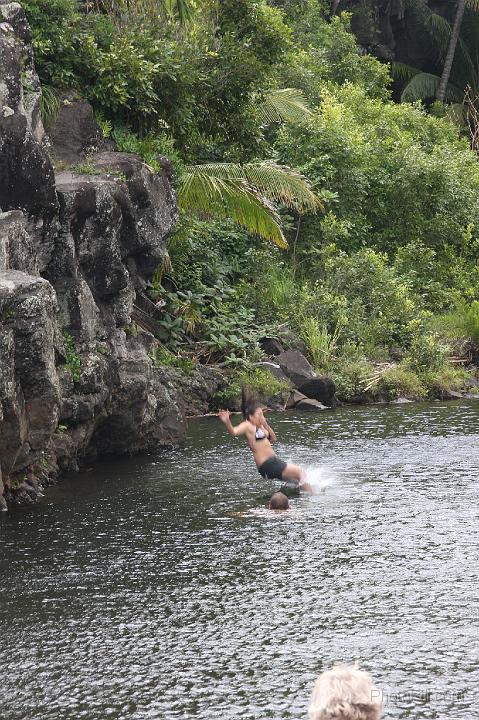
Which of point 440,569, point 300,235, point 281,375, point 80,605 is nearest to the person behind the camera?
point 80,605

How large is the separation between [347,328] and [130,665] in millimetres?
21957

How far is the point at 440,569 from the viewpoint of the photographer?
11.5m

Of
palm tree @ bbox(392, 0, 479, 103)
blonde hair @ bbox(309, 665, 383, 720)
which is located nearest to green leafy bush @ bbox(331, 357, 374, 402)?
palm tree @ bbox(392, 0, 479, 103)

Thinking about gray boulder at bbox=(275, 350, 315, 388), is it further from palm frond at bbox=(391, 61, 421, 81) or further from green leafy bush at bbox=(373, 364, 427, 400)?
palm frond at bbox=(391, 61, 421, 81)

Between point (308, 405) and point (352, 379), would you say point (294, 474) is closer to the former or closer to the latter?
point (308, 405)

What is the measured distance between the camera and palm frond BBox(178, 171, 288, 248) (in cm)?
2505

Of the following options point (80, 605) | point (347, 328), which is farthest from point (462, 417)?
point (80, 605)

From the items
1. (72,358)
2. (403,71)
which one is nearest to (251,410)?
(72,358)

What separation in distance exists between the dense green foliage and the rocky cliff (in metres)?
1.67

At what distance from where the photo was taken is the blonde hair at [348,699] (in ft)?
13.2

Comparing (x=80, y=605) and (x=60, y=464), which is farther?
(x=60, y=464)

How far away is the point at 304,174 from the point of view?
3412cm

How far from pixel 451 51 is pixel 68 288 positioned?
104 feet

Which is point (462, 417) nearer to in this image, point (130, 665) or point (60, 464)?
point (60, 464)
